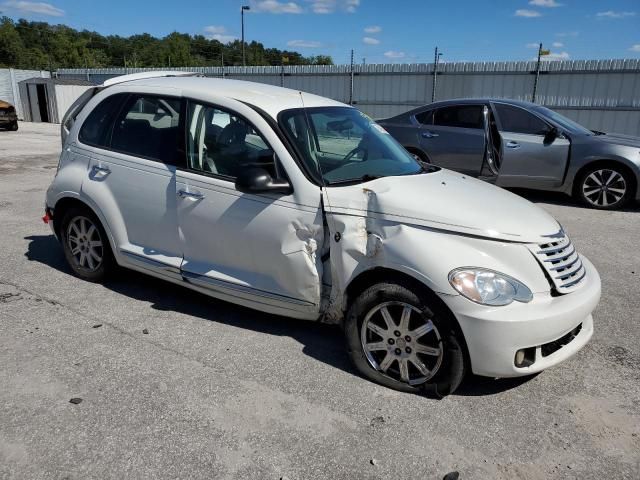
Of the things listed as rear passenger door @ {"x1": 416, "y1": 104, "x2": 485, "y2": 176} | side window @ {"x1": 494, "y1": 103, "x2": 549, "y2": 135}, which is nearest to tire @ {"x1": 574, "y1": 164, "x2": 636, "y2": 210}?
side window @ {"x1": 494, "y1": 103, "x2": 549, "y2": 135}

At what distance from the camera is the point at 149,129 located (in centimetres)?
430

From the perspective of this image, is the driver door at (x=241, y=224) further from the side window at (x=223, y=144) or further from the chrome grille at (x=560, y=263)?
the chrome grille at (x=560, y=263)

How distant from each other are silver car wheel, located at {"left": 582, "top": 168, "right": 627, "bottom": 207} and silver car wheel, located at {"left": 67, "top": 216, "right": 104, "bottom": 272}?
7128mm

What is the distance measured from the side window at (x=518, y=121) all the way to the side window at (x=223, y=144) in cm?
602

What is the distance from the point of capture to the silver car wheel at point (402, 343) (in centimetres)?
309

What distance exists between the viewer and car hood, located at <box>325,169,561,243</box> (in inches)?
123

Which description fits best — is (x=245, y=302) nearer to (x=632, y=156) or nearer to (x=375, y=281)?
(x=375, y=281)

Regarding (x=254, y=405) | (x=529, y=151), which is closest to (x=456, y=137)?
(x=529, y=151)

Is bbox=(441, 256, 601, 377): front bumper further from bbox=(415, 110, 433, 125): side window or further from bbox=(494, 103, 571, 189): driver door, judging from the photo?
bbox=(415, 110, 433, 125): side window

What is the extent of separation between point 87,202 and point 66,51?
262 ft

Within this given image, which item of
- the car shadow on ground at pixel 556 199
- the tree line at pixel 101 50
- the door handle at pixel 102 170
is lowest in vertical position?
the car shadow on ground at pixel 556 199

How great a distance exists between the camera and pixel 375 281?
326 centimetres

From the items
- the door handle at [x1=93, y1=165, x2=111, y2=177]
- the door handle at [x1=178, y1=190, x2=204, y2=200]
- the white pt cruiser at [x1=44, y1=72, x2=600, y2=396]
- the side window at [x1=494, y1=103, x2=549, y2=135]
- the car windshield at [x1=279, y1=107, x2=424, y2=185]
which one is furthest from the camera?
the side window at [x1=494, y1=103, x2=549, y2=135]

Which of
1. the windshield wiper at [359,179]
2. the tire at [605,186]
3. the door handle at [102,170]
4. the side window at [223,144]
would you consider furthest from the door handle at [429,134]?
the door handle at [102,170]
